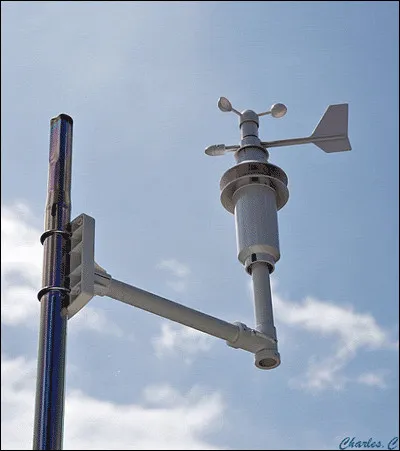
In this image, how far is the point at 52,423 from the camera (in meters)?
4.75

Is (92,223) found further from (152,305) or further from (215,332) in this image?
(215,332)

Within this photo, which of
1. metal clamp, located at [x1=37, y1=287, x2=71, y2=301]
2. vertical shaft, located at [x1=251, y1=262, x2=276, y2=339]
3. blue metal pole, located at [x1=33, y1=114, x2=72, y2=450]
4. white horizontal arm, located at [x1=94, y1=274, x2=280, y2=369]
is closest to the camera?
blue metal pole, located at [x1=33, y1=114, x2=72, y2=450]

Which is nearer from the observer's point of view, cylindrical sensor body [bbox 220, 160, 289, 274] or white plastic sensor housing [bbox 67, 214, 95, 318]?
white plastic sensor housing [bbox 67, 214, 95, 318]

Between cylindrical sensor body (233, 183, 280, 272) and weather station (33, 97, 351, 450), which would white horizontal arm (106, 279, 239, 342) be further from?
cylindrical sensor body (233, 183, 280, 272)

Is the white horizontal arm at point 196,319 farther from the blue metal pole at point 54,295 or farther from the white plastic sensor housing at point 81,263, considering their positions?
the blue metal pole at point 54,295

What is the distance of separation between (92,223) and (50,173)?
422 mm

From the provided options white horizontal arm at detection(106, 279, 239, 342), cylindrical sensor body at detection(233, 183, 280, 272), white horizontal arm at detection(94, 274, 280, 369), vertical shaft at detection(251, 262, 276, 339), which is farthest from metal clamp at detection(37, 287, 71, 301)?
cylindrical sensor body at detection(233, 183, 280, 272)

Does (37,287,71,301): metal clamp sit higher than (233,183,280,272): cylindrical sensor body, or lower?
lower

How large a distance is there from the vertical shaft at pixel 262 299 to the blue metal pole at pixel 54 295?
5.62 feet

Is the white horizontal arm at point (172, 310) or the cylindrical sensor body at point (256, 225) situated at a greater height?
the cylindrical sensor body at point (256, 225)

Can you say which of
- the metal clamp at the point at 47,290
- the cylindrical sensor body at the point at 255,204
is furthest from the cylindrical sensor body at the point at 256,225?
the metal clamp at the point at 47,290

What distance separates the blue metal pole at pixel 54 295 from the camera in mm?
4770

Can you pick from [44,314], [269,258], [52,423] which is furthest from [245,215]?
[52,423]

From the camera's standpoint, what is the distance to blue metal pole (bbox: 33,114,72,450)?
4.77 metres
